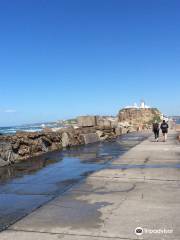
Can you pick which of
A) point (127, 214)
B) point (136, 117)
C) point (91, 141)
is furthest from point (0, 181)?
point (136, 117)

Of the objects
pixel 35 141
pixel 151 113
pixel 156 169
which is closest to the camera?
pixel 156 169

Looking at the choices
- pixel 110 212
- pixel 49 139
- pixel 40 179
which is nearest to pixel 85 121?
pixel 49 139

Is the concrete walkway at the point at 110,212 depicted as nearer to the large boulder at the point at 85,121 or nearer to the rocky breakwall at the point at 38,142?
the rocky breakwall at the point at 38,142

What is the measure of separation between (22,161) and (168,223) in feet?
30.2

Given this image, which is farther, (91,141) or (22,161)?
(91,141)

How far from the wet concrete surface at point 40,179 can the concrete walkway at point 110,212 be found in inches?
9.4

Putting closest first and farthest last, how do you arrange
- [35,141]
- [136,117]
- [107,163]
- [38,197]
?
[38,197] < [107,163] < [35,141] < [136,117]

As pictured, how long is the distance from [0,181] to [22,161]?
4308 mm

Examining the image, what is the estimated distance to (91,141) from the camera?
23938 mm

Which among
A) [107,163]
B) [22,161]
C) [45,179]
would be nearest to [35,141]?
[22,161]

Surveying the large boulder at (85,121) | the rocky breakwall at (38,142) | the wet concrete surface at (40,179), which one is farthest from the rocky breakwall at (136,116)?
the wet concrete surface at (40,179)

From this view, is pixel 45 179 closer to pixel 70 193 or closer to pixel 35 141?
pixel 70 193

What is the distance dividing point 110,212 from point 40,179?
4.02 metres

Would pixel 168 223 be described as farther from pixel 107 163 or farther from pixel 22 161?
pixel 22 161
